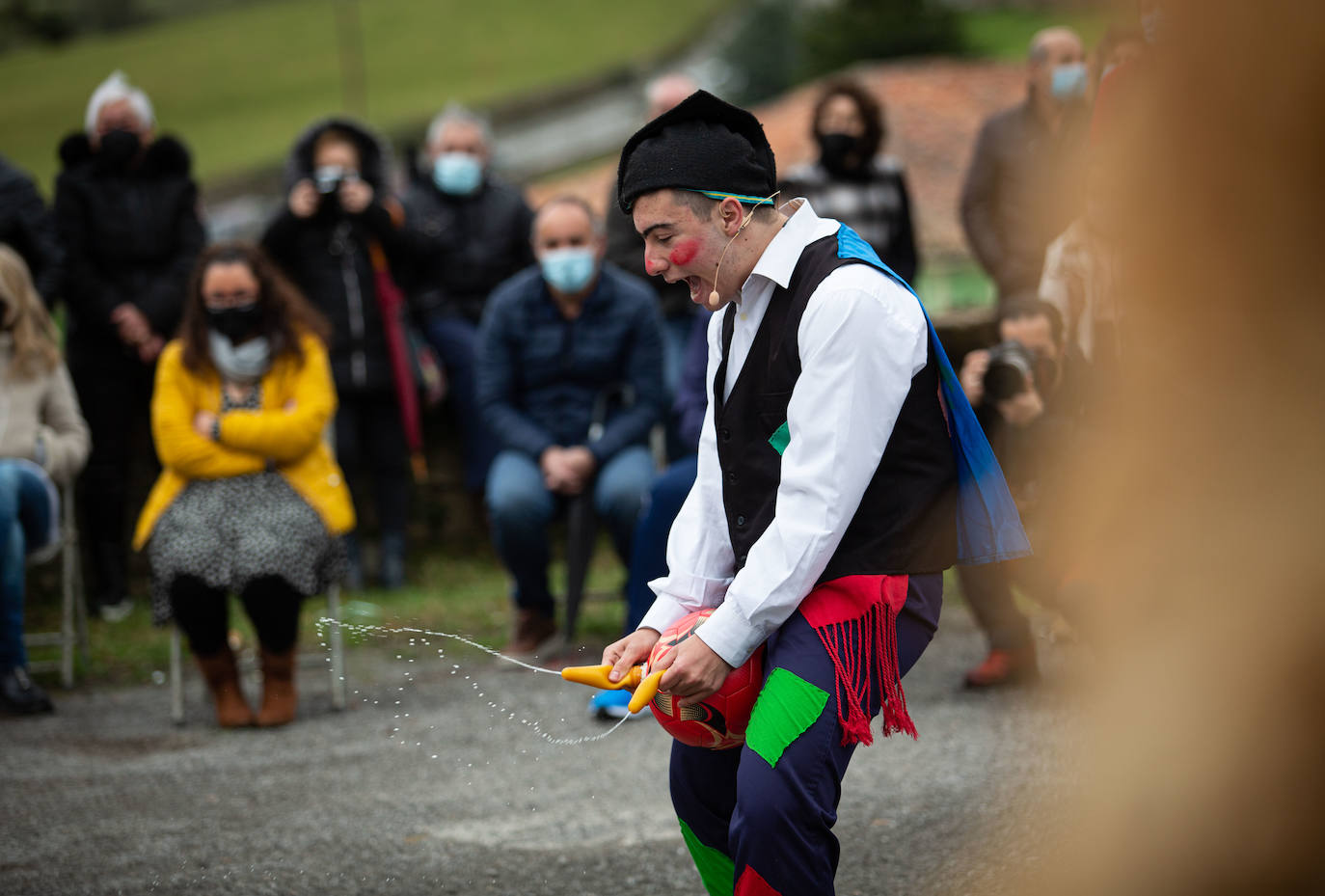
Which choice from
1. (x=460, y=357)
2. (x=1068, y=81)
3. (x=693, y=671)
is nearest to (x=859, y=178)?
(x=1068, y=81)

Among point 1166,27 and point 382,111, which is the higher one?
point 382,111

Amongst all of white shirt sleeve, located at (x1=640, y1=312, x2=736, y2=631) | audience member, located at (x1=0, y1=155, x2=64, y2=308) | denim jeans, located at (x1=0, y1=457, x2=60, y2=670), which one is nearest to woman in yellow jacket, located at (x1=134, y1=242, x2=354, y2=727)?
denim jeans, located at (x1=0, y1=457, x2=60, y2=670)

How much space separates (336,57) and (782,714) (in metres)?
45.0

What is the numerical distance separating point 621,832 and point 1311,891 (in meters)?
3.03

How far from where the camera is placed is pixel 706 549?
301 cm

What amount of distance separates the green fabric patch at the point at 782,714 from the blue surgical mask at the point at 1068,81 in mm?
4821

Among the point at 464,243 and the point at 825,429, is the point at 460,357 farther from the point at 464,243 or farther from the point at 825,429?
the point at 825,429

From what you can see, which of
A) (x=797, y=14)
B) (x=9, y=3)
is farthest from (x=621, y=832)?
(x=797, y=14)

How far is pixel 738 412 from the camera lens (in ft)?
9.42

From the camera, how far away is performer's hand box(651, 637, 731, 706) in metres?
2.67

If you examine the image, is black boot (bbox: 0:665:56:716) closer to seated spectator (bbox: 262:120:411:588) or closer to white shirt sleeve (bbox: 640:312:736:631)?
seated spectator (bbox: 262:120:411:588)

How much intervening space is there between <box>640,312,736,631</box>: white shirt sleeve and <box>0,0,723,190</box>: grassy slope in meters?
25.2

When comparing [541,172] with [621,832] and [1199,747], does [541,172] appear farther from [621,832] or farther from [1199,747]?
[1199,747]

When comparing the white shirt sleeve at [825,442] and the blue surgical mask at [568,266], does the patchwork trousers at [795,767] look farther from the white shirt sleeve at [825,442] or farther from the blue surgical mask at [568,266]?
the blue surgical mask at [568,266]
